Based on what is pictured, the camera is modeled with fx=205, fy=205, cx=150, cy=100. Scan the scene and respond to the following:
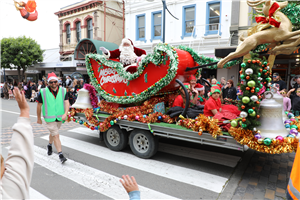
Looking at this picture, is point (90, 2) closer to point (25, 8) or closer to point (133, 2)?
point (133, 2)

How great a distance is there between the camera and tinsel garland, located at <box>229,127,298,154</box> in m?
3.27

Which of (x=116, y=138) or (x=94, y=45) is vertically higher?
(x=94, y=45)

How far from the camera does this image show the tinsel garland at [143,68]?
4571mm

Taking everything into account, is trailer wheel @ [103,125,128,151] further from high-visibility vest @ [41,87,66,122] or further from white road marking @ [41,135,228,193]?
high-visibility vest @ [41,87,66,122]

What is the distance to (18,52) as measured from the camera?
21.8 meters

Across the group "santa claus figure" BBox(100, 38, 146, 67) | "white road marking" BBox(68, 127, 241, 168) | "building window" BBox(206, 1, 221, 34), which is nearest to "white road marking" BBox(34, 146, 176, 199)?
"white road marking" BBox(68, 127, 241, 168)

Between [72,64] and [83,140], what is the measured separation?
1465cm

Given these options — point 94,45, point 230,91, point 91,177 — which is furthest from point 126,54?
point 230,91

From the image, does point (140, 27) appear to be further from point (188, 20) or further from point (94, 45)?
point (94, 45)

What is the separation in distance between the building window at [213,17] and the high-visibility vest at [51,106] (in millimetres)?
10876

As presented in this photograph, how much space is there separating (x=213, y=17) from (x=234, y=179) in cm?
1159

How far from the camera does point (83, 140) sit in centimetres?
638

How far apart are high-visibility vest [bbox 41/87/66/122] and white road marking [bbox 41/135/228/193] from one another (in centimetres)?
129

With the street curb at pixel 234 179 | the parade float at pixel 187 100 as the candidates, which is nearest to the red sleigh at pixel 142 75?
the parade float at pixel 187 100
